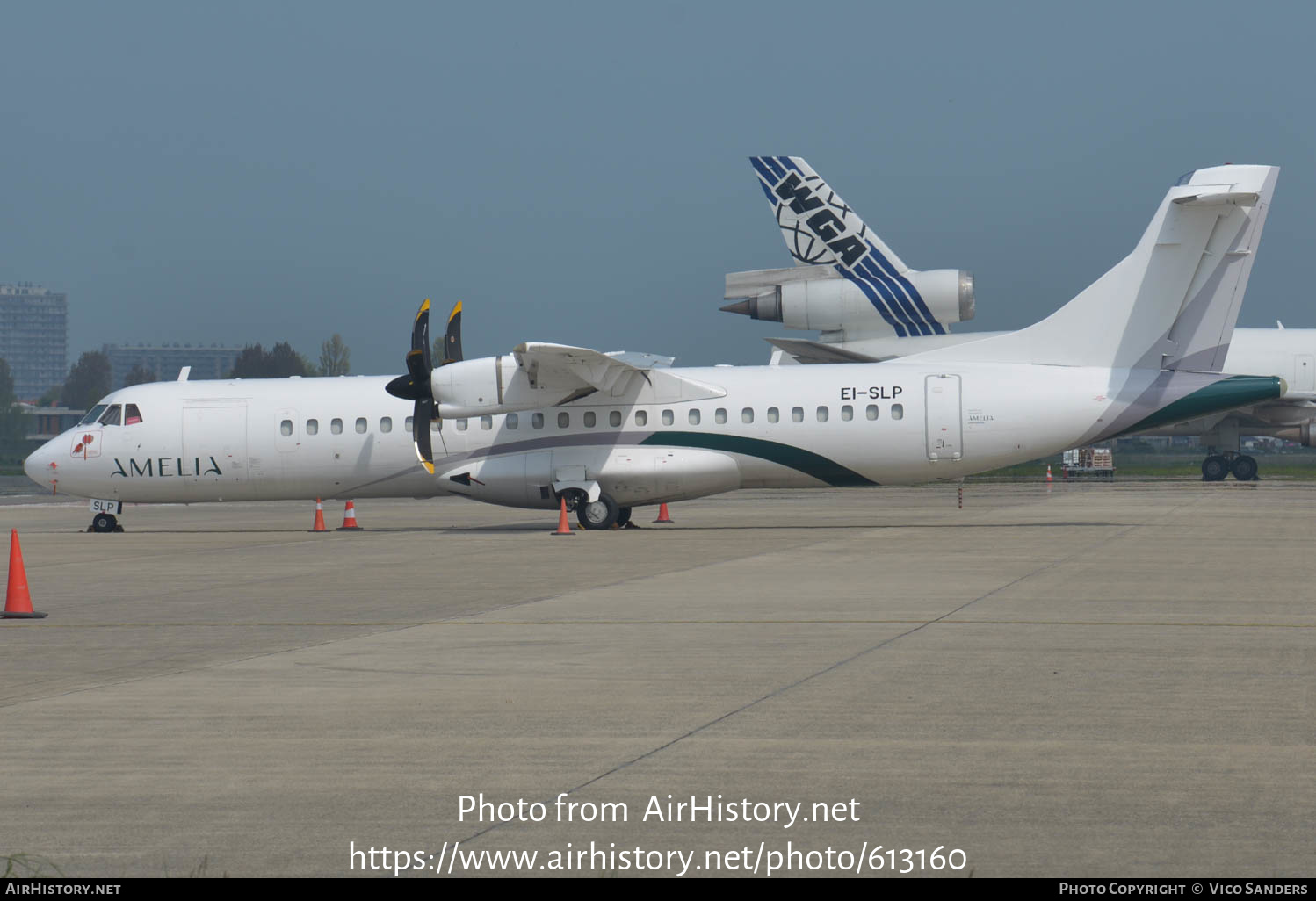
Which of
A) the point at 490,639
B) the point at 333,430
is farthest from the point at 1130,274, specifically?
the point at 490,639

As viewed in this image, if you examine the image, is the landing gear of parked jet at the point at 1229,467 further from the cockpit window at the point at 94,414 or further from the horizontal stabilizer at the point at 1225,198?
the cockpit window at the point at 94,414

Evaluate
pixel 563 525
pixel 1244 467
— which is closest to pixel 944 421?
pixel 563 525

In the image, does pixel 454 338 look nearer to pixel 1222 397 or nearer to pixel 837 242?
pixel 837 242

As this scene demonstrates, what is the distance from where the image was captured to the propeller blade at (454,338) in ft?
86.5

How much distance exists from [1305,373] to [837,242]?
70.8 feet

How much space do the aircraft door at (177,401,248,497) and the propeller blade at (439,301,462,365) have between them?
183 inches

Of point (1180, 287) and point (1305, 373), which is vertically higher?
point (1180, 287)

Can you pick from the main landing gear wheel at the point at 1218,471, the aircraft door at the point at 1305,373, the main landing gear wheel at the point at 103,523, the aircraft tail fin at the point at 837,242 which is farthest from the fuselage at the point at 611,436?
the main landing gear wheel at the point at 1218,471

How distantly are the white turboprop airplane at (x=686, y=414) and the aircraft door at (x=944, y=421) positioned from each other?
3 centimetres

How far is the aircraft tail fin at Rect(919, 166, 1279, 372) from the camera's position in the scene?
79.8 feet

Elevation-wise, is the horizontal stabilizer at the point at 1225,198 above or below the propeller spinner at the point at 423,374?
above

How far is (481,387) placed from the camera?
1016 inches

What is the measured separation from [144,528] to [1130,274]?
21.6 meters

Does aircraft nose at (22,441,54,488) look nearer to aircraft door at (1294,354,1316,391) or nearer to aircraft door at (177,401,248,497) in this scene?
aircraft door at (177,401,248,497)
